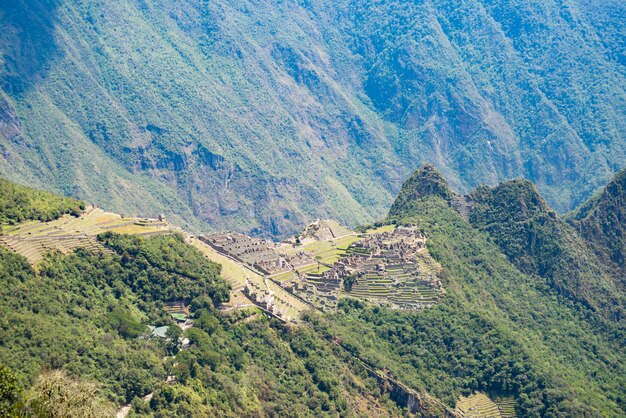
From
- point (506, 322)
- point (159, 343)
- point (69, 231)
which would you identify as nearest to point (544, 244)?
point (506, 322)

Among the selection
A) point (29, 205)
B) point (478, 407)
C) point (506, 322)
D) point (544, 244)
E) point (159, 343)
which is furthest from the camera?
point (544, 244)

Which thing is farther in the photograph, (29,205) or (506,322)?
(506,322)

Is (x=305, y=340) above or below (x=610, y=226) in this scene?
below

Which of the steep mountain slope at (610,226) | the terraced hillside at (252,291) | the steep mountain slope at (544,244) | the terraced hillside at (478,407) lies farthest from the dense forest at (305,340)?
the steep mountain slope at (610,226)

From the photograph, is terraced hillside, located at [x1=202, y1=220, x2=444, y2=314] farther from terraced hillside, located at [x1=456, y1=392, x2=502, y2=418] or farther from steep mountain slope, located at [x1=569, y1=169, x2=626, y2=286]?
steep mountain slope, located at [x1=569, y1=169, x2=626, y2=286]

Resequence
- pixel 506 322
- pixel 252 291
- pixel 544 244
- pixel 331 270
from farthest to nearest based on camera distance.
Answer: pixel 544 244
pixel 506 322
pixel 331 270
pixel 252 291

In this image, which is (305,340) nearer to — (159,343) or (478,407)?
(478,407)

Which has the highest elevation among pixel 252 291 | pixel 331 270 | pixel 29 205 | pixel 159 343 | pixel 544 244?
pixel 544 244

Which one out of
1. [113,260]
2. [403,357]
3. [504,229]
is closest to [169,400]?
[113,260]

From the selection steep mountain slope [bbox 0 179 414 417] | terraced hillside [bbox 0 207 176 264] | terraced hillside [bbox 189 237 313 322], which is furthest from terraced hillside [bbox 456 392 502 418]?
terraced hillside [bbox 0 207 176 264]

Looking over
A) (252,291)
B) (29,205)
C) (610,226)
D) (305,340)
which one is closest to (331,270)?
(252,291)
